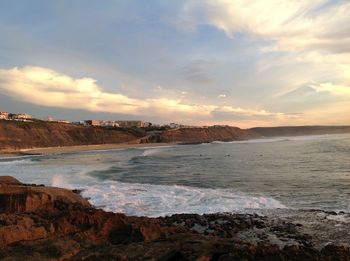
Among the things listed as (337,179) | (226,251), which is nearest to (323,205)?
(337,179)

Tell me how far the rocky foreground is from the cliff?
82767 millimetres

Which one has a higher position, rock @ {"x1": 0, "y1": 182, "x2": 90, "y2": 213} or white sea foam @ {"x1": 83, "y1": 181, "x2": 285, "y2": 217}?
rock @ {"x1": 0, "y1": 182, "x2": 90, "y2": 213}

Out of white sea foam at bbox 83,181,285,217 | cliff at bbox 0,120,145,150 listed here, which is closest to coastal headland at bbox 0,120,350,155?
cliff at bbox 0,120,145,150

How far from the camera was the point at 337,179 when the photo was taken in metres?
25.5

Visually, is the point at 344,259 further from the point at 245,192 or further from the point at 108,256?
the point at 245,192

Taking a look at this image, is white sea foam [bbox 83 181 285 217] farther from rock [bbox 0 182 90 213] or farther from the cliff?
the cliff

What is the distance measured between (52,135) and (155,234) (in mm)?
107681

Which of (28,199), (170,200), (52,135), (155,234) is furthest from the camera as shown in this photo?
(52,135)

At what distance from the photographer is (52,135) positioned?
11212 cm

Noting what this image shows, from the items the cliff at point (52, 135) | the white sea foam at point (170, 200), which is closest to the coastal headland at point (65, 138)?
the cliff at point (52, 135)

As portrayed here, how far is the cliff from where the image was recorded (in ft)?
317

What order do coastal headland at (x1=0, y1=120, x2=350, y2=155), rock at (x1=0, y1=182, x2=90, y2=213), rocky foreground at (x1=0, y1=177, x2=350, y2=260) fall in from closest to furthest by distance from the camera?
rocky foreground at (x1=0, y1=177, x2=350, y2=260) → rock at (x1=0, y1=182, x2=90, y2=213) → coastal headland at (x1=0, y1=120, x2=350, y2=155)

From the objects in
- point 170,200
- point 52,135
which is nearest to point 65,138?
point 52,135

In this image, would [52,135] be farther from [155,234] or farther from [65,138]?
[155,234]
